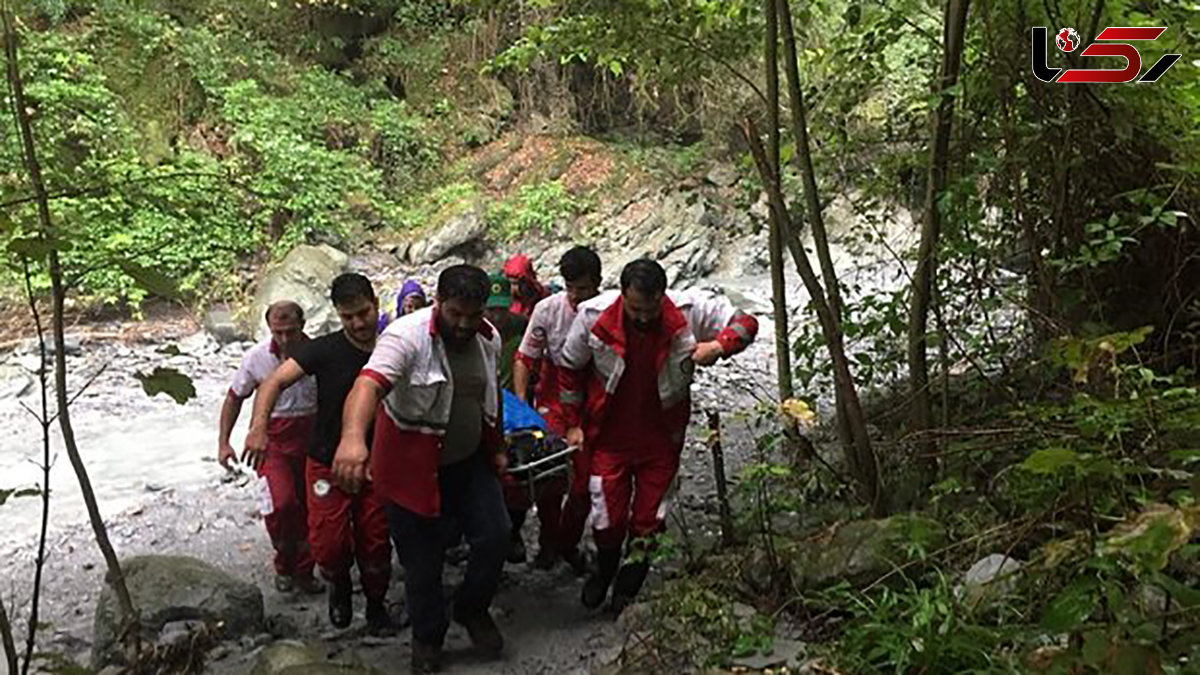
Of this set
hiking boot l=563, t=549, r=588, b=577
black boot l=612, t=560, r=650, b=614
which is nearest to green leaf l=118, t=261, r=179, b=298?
black boot l=612, t=560, r=650, b=614

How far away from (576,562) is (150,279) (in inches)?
121

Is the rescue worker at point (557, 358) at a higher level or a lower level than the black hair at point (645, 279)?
lower

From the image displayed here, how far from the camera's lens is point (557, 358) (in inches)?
183

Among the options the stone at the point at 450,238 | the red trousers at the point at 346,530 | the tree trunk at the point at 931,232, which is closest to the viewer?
the tree trunk at the point at 931,232

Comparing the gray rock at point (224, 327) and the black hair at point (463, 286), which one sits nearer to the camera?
the black hair at point (463, 286)

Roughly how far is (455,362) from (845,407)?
1.64 meters

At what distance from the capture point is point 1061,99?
4074 millimetres

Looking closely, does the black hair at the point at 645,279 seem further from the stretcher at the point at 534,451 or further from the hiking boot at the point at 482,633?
the hiking boot at the point at 482,633

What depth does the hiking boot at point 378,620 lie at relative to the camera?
4414 millimetres

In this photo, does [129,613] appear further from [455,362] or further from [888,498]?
[888,498]

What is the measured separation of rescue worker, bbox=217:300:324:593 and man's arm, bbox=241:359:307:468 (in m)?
0.57

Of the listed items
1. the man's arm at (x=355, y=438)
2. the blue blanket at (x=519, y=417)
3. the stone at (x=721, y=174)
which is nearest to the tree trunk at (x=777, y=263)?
the blue blanket at (x=519, y=417)

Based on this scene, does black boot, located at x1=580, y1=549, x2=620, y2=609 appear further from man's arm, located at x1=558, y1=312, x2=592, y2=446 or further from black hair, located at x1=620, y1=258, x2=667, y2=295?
black hair, located at x1=620, y1=258, x2=667, y2=295

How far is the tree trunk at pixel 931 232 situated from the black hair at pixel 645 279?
3.59 feet
